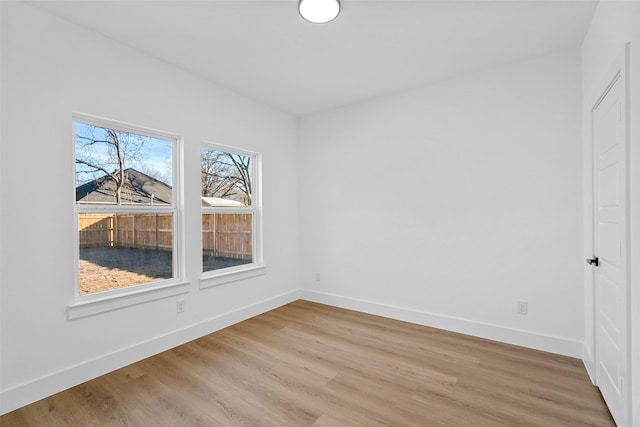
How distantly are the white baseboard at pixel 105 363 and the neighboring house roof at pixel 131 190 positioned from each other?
1284 millimetres

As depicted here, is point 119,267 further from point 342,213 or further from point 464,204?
point 464,204

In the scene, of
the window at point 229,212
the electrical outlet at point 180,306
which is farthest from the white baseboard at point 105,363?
the window at point 229,212

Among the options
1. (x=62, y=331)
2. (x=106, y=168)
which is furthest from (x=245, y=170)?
(x=62, y=331)

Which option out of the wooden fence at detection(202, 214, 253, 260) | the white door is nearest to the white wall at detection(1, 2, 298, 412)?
the wooden fence at detection(202, 214, 253, 260)

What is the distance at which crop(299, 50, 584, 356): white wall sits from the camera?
260cm

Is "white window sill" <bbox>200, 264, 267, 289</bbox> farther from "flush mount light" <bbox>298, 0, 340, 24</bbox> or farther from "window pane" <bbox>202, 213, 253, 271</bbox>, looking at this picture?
"flush mount light" <bbox>298, 0, 340, 24</bbox>

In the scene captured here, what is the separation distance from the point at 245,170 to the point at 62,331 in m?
2.37

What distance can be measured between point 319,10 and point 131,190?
87.3 inches

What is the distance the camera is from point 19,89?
1.96 m

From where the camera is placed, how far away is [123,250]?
2578 millimetres

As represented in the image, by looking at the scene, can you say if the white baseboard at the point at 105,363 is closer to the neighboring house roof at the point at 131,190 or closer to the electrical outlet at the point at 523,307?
the neighboring house roof at the point at 131,190

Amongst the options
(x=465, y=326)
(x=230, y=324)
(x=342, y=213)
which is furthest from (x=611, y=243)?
(x=230, y=324)

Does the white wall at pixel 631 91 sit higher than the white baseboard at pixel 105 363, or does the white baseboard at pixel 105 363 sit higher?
the white wall at pixel 631 91

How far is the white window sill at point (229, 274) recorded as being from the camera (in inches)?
124
